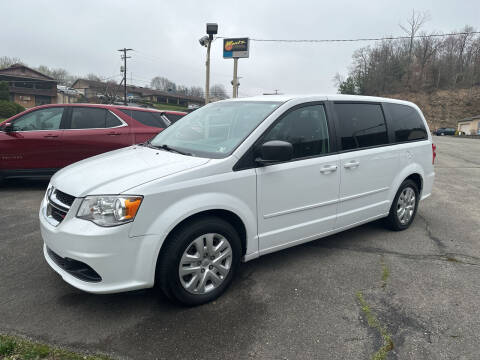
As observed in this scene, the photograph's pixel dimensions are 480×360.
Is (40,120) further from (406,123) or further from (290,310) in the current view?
(406,123)

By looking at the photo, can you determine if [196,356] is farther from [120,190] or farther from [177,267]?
[120,190]

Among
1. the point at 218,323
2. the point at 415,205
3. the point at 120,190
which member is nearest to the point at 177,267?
the point at 218,323

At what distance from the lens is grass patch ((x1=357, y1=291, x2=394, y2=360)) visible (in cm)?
222

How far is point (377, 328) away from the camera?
249cm

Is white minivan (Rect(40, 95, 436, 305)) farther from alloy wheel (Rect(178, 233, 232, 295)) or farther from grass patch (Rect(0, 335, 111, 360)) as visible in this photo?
grass patch (Rect(0, 335, 111, 360))

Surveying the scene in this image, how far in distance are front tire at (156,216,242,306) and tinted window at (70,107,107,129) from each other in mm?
4910

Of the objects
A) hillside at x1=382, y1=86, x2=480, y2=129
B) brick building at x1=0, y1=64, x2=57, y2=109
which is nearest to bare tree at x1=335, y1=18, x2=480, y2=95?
hillside at x1=382, y1=86, x2=480, y2=129

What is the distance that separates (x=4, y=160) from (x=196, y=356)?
588 centimetres

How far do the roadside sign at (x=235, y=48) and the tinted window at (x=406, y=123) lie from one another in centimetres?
992

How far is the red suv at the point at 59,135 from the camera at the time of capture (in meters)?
6.20

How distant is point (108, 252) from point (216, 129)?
5.37ft

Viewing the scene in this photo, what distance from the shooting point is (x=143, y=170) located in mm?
2621

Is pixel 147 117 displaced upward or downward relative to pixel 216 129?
upward

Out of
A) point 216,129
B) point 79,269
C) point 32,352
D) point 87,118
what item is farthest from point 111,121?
point 32,352
